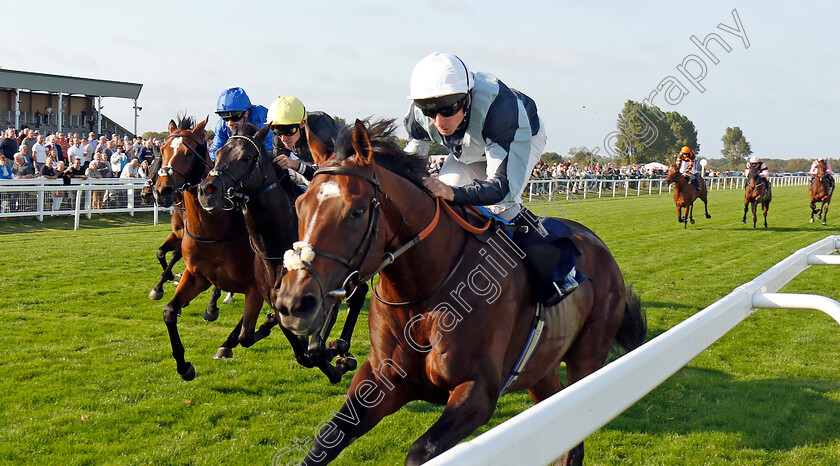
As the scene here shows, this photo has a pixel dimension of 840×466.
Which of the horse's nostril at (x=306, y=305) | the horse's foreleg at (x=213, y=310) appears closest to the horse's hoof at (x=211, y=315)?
the horse's foreleg at (x=213, y=310)

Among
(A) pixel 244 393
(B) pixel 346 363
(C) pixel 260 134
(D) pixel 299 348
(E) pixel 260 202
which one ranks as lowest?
(A) pixel 244 393

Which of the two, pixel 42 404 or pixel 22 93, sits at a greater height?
pixel 22 93

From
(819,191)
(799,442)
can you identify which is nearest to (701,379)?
(799,442)

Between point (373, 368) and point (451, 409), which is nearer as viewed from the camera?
point (451, 409)

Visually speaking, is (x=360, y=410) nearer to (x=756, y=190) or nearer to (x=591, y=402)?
(x=591, y=402)

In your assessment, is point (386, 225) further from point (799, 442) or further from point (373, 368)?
point (799, 442)

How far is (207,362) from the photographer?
17.9ft

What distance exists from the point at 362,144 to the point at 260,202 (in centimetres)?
242

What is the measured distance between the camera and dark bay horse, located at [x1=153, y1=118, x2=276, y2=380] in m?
4.93

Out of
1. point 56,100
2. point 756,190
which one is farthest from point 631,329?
point 56,100

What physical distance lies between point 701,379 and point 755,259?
7.72m

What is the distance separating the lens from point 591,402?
54.5 inches

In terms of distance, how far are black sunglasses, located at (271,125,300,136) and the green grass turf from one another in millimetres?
1792

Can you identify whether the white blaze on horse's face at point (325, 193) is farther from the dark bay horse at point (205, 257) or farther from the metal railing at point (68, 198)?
the metal railing at point (68, 198)
